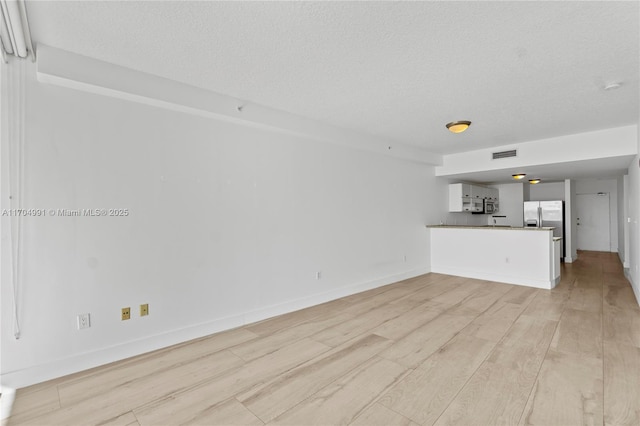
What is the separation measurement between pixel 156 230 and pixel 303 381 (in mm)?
2005

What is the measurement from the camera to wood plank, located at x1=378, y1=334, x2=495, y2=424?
204 centimetres

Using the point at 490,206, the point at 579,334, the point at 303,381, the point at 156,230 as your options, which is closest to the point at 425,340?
the point at 303,381

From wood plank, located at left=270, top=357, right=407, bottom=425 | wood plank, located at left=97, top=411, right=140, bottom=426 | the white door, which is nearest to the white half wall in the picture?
wood plank, located at left=270, top=357, right=407, bottom=425

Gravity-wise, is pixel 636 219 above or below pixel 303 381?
above

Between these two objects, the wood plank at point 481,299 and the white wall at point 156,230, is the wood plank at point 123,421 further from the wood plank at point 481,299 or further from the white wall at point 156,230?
the wood plank at point 481,299

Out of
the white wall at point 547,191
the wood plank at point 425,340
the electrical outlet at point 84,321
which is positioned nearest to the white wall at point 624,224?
the white wall at point 547,191

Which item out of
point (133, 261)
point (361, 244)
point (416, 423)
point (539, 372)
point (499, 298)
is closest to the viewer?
point (416, 423)

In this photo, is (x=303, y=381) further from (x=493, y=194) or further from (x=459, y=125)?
(x=493, y=194)

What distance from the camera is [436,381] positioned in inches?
93.3

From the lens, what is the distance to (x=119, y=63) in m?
2.69

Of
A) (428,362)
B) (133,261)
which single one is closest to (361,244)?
(428,362)

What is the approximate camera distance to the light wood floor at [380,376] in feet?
6.57

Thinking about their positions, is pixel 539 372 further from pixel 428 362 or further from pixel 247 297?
pixel 247 297

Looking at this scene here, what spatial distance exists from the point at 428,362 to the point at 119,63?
378cm
